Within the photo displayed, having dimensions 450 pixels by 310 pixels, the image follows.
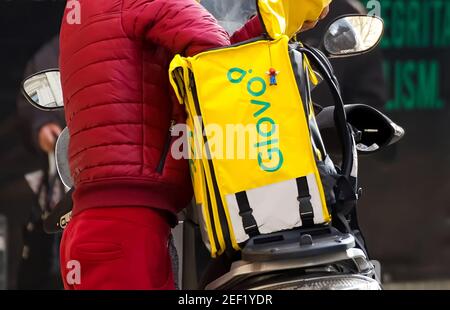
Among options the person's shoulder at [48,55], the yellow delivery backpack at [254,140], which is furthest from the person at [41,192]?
the yellow delivery backpack at [254,140]

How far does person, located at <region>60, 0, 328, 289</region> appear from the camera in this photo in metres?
1.92

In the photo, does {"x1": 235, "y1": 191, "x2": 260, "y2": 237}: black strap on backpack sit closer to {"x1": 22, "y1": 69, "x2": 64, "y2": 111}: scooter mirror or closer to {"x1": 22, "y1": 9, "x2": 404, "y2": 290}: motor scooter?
{"x1": 22, "y1": 9, "x2": 404, "y2": 290}: motor scooter

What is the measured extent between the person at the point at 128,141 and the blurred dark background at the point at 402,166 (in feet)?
4.94

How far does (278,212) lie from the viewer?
71.7 inches

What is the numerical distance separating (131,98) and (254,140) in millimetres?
351

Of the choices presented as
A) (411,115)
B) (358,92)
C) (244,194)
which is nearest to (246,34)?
(244,194)

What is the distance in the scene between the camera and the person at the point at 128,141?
1920 millimetres

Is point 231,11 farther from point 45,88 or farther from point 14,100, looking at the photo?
point 14,100

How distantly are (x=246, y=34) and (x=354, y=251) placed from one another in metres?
0.64

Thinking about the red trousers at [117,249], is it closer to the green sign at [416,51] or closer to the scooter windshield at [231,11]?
the scooter windshield at [231,11]

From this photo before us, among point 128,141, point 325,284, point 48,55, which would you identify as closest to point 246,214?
point 325,284

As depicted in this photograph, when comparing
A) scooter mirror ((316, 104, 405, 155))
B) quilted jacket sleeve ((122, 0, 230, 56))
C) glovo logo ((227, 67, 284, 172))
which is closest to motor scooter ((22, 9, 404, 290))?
scooter mirror ((316, 104, 405, 155))

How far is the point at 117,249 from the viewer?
75.8 inches
